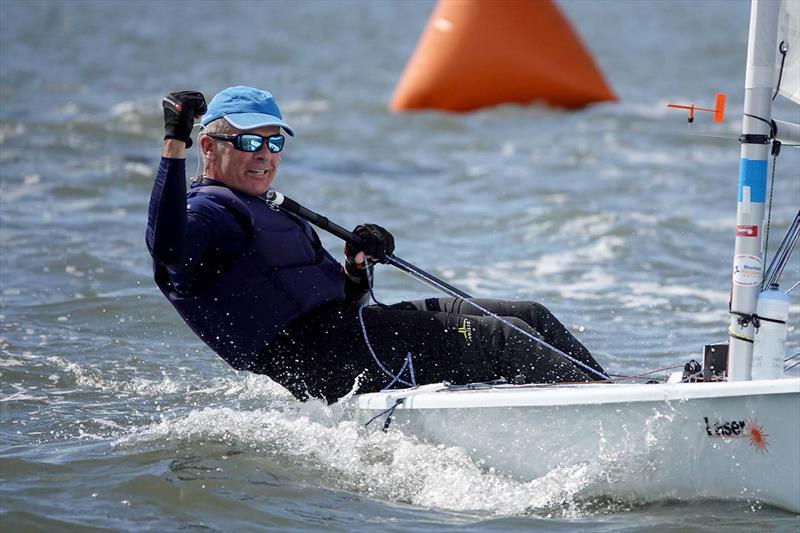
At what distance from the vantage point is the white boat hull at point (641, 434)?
3172mm

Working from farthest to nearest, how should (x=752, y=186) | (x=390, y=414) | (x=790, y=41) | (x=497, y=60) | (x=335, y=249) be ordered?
(x=497, y=60) → (x=335, y=249) → (x=390, y=414) → (x=790, y=41) → (x=752, y=186)

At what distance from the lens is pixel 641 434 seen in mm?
3309

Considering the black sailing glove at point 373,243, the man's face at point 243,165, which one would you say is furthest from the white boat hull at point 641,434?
the man's face at point 243,165

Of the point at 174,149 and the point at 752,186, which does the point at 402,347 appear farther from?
the point at 752,186

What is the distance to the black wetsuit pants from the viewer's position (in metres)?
3.70

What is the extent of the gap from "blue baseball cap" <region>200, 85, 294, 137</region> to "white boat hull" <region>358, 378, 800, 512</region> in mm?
935

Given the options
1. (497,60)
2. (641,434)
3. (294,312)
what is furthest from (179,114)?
(497,60)

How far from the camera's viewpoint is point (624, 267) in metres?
7.21

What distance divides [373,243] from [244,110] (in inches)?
21.7

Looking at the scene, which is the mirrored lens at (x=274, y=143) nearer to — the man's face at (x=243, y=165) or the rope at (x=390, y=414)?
the man's face at (x=243, y=165)

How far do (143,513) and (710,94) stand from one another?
14250mm

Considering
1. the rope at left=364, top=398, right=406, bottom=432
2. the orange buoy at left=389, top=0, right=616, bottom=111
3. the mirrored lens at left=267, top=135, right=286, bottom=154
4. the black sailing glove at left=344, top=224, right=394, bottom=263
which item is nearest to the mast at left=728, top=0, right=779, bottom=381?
the rope at left=364, top=398, right=406, bottom=432

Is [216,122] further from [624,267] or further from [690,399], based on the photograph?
[624,267]

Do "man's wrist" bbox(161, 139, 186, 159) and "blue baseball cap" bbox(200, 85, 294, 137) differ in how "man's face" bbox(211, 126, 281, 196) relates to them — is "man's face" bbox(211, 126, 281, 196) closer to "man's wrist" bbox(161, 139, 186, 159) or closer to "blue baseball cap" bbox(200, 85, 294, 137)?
"blue baseball cap" bbox(200, 85, 294, 137)
